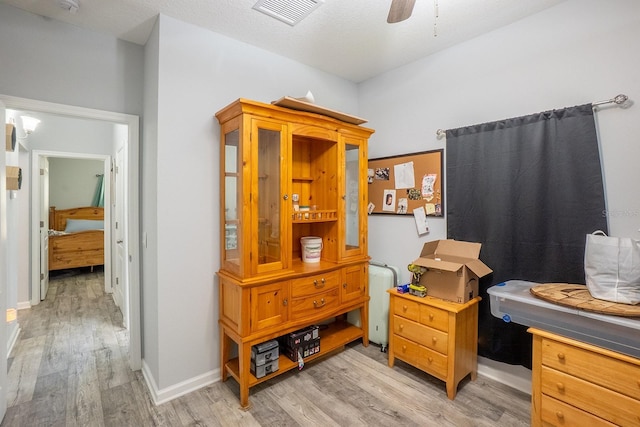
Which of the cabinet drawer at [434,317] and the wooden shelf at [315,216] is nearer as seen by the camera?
the cabinet drawer at [434,317]

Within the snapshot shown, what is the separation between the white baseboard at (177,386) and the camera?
6.79 ft

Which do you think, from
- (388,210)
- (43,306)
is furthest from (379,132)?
(43,306)

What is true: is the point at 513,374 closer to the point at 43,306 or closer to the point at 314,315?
the point at 314,315

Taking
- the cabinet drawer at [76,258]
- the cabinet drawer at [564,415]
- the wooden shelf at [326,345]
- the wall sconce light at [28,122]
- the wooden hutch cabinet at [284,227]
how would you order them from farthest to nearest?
the cabinet drawer at [76,258]
the wall sconce light at [28,122]
the wooden shelf at [326,345]
the wooden hutch cabinet at [284,227]
the cabinet drawer at [564,415]

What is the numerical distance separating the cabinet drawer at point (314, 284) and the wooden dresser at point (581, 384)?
1375 millimetres

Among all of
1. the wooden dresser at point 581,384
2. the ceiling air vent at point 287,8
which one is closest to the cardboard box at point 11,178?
the ceiling air vent at point 287,8

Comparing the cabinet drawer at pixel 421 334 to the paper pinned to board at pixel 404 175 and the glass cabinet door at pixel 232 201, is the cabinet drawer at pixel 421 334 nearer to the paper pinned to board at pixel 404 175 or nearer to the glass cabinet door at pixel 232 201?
the paper pinned to board at pixel 404 175

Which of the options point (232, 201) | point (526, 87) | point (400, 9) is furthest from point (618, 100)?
point (232, 201)

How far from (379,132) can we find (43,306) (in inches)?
189

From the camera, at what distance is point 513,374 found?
2197 mm

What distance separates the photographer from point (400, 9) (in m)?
1.42

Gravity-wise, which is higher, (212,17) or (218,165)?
(212,17)

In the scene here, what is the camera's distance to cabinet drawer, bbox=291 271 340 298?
7.46ft

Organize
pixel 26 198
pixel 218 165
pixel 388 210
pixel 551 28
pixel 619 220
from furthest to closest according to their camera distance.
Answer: pixel 26 198
pixel 388 210
pixel 218 165
pixel 551 28
pixel 619 220
